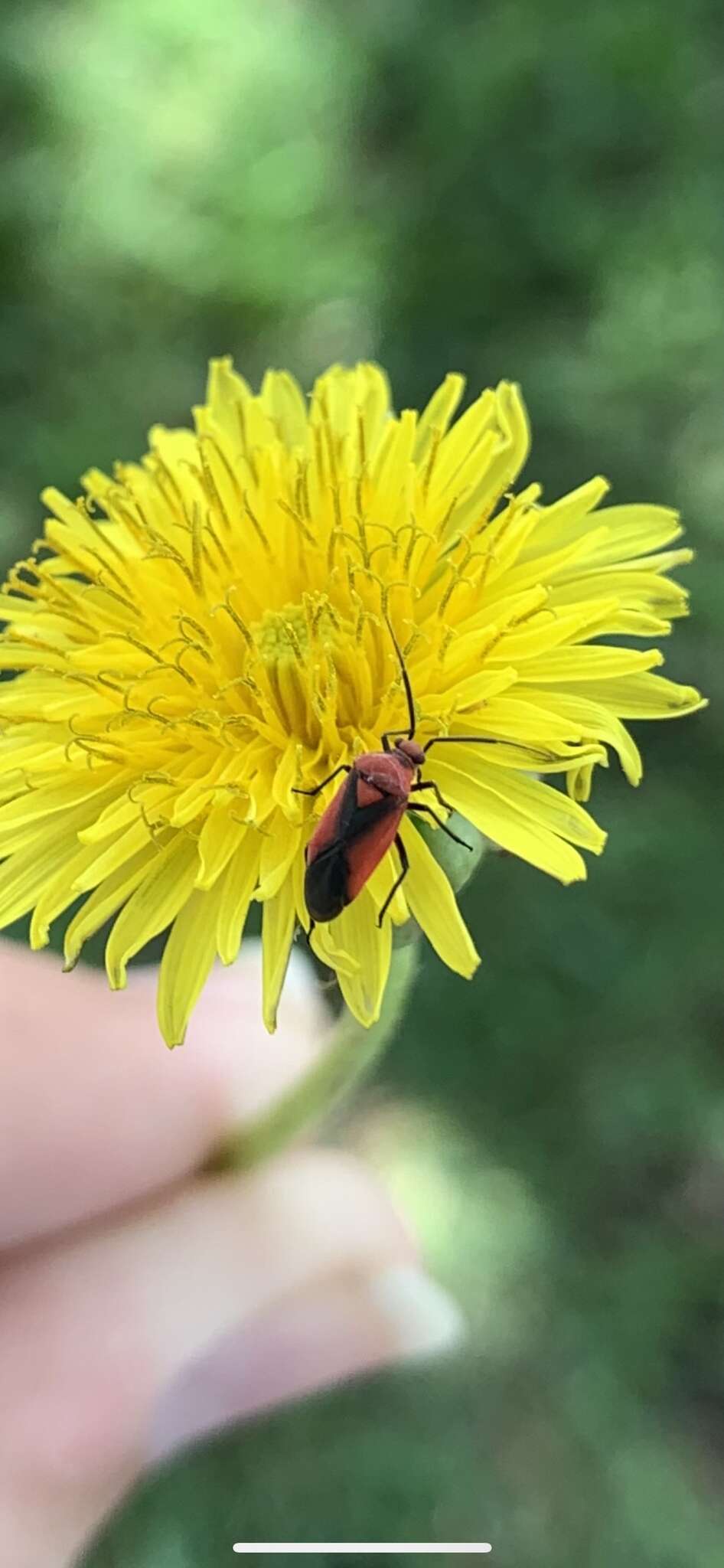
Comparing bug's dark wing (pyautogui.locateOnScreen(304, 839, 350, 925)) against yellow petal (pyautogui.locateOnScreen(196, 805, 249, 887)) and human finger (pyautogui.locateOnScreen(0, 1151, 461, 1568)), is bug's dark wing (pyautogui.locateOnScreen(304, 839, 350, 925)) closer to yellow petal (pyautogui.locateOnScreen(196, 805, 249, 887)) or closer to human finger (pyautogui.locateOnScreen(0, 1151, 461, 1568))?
yellow petal (pyautogui.locateOnScreen(196, 805, 249, 887))

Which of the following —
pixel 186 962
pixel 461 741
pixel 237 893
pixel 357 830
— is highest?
pixel 461 741

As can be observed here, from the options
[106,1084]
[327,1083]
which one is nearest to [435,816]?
[327,1083]

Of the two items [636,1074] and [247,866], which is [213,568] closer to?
[247,866]

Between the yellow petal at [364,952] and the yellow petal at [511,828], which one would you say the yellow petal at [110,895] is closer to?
the yellow petal at [364,952]

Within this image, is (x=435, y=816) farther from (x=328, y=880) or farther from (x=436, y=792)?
(x=328, y=880)

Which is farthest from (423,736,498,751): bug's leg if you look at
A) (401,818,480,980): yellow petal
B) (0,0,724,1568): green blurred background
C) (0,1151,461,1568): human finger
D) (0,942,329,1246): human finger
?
(0,0,724,1568): green blurred background

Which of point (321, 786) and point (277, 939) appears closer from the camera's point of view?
point (277, 939)
